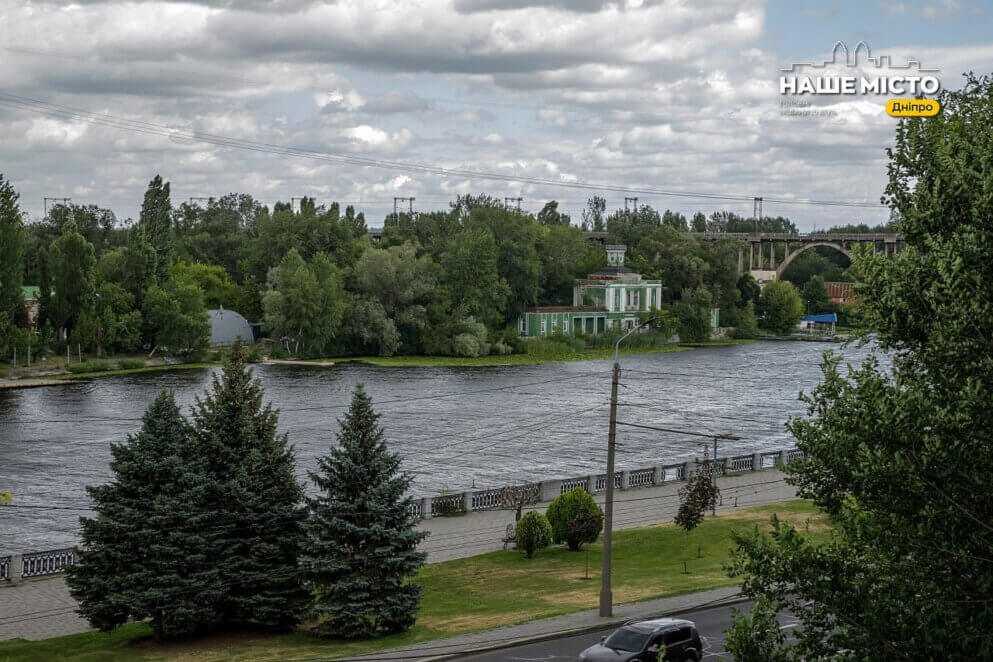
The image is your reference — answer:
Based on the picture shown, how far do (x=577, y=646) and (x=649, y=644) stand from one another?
111 inches

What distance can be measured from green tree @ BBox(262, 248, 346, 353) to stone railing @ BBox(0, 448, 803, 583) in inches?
2008

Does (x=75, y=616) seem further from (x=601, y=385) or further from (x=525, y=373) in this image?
(x=525, y=373)

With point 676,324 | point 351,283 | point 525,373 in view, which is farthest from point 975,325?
point 676,324

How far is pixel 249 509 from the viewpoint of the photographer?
Answer: 22.5 m

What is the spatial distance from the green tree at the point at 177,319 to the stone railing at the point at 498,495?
5221cm

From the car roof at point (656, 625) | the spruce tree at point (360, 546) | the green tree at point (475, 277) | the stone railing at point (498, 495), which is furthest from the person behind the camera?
the green tree at point (475, 277)

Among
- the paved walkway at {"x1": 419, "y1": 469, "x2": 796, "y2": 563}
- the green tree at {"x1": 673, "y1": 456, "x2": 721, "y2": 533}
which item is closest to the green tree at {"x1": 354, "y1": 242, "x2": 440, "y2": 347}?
the paved walkway at {"x1": 419, "y1": 469, "x2": 796, "y2": 563}

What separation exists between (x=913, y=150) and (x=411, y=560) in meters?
14.1

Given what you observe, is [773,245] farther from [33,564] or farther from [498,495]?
[33,564]

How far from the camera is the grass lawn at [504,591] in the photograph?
20.9m

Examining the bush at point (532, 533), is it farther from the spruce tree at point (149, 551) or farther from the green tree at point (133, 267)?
the green tree at point (133, 267)

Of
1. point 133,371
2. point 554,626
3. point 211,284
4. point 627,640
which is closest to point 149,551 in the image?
point 554,626

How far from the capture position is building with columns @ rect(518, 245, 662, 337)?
106 metres

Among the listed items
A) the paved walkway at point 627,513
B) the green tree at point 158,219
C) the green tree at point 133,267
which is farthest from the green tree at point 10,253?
the paved walkway at point 627,513
